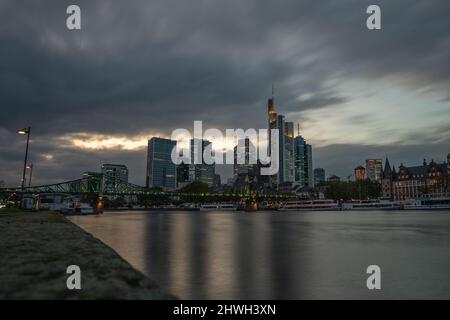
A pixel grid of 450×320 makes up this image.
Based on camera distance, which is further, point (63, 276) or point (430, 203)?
point (430, 203)

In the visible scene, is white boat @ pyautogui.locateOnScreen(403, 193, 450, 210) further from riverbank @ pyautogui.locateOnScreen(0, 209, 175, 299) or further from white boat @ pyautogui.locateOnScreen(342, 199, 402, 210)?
riverbank @ pyautogui.locateOnScreen(0, 209, 175, 299)

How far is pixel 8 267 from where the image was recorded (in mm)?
11234

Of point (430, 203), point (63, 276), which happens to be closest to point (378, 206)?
point (430, 203)

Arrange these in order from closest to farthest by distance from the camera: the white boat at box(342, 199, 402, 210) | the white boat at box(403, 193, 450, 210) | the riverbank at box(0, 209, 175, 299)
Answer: the riverbank at box(0, 209, 175, 299)
the white boat at box(403, 193, 450, 210)
the white boat at box(342, 199, 402, 210)

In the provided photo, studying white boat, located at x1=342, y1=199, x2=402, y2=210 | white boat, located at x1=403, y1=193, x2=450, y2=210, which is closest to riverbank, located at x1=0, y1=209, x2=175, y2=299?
white boat, located at x1=403, y1=193, x2=450, y2=210

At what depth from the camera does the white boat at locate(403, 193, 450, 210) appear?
156 m

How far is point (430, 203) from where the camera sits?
171750mm

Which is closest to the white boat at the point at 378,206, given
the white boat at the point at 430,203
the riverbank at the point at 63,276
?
the white boat at the point at 430,203

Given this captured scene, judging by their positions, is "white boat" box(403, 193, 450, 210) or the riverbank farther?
"white boat" box(403, 193, 450, 210)

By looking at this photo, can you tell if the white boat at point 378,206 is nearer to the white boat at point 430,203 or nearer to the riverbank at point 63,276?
the white boat at point 430,203

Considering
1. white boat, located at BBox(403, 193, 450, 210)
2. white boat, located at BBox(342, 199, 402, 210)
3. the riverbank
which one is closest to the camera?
the riverbank

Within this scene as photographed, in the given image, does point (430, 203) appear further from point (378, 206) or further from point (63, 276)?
point (63, 276)
